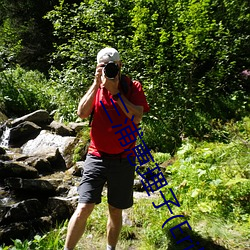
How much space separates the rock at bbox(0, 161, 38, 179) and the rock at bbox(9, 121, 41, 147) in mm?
2794

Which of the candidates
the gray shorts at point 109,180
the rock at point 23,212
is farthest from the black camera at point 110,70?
the rock at point 23,212

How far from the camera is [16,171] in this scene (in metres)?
6.69

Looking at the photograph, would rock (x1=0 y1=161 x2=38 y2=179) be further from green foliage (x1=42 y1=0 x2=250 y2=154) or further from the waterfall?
the waterfall

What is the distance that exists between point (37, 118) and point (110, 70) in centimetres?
813

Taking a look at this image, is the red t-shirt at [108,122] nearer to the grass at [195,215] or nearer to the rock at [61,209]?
the grass at [195,215]

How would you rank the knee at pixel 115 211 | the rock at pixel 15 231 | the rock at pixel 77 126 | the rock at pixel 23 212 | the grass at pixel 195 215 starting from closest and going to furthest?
the knee at pixel 115 211 < the grass at pixel 195 215 < the rock at pixel 15 231 < the rock at pixel 23 212 < the rock at pixel 77 126

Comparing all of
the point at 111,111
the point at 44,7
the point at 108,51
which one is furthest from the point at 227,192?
the point at 44,7

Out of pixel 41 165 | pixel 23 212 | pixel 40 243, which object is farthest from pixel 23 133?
pixel 40 243

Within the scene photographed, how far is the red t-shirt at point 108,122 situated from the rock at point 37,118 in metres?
7.83

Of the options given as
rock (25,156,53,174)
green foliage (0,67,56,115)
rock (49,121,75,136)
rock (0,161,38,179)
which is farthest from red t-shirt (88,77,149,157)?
green foliage (0,67,56,115)

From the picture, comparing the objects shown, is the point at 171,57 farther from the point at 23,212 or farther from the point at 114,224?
the point at 114,224

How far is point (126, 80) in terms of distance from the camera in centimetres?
281

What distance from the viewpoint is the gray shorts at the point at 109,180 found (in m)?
2.74

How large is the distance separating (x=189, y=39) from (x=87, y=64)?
2.31m
